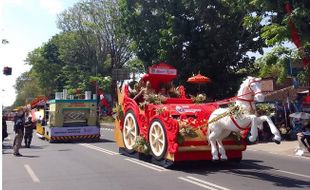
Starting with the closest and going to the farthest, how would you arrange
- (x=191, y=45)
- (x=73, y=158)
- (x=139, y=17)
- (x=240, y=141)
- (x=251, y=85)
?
(x=251, y=85)
(x=240, y=141)
(x=73, y=158)
(x=191, y=45)
(x=139, y=17)

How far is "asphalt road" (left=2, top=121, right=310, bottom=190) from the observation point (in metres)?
9.68

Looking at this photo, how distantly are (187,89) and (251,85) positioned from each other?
62.9ft

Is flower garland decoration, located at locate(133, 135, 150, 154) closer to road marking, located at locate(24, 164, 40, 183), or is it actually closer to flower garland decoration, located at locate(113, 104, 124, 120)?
flower garland decoration, located at locate(113, 104, 124, 120)

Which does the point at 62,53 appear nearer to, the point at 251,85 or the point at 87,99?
the point at 87,99

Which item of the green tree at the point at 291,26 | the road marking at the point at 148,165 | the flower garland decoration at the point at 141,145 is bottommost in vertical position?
the road marking at the point at 148,165

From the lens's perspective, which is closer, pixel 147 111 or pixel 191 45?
pixel 147 111

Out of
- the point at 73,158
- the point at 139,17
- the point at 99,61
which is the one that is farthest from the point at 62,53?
the point at 73,158

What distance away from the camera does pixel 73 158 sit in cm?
1519

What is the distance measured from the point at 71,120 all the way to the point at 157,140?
11689 mm

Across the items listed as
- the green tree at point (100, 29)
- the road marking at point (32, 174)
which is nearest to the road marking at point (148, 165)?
the road marking at point (32, 174)

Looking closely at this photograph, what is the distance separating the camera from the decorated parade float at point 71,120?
74.7 ft

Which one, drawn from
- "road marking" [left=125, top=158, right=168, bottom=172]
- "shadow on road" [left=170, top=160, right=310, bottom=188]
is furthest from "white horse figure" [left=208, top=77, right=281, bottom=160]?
"road marking" [left=125, top=158, right=168, bottom=172]

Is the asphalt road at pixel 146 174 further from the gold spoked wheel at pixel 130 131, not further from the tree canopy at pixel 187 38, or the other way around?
the tree canopy at pixel 187 38

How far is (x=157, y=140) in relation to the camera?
494 inches
